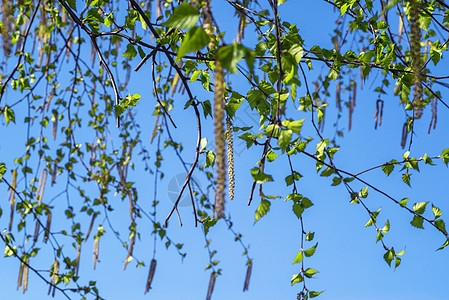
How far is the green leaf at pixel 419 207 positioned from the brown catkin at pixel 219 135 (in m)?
0.86

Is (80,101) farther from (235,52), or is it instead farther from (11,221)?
(235,52)

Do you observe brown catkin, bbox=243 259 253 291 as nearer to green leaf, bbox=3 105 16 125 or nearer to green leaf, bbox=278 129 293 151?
green leaf, bbox=3 105 16 125

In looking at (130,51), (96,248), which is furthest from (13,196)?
(130,51)

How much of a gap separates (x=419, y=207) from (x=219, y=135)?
929 mm

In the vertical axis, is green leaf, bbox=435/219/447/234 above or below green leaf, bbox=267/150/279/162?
below

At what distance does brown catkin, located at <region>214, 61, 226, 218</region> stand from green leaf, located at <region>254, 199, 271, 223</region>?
0.27 meters

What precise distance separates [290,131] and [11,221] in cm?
213

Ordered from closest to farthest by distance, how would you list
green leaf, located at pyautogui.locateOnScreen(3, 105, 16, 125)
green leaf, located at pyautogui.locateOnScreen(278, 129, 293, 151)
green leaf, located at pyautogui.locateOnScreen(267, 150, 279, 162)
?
green leaf, located at pyautogui.locateOnScreen(278, 129, 293, 151)
green leaf, located at pyautogui.locateOnScreen(267, 150, 279, 162)
green leaf, located at pyautogui.locateOnScreen(3, 105, 16, 125)

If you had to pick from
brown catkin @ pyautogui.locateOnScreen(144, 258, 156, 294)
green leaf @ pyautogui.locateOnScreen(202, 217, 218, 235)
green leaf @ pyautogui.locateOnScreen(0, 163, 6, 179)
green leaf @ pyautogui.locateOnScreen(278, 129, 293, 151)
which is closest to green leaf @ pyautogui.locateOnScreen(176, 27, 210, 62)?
green leaf @ pyautogui.locateOnScreen(278, 129, 293, 151)

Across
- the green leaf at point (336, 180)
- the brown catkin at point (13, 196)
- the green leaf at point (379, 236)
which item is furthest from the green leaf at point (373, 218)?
the brown catkin at point (13, 196)

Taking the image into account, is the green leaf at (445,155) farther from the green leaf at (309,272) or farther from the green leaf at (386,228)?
the green leaf at (309,272)

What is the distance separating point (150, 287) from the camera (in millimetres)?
2480

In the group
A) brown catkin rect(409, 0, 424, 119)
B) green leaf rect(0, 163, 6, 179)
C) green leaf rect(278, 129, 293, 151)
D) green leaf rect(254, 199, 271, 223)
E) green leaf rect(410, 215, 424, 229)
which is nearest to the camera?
brown catkin rect(409, 0, 424, 119)

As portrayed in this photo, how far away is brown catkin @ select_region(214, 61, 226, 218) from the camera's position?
617mm
